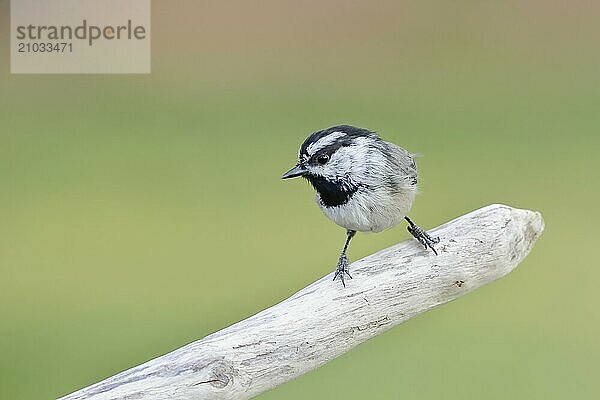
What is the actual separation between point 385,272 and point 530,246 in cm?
30

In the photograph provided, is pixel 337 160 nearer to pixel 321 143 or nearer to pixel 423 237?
pixel 321 143

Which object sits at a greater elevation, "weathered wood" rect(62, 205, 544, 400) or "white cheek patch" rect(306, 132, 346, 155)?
"white cheek patch" rect(306, 132, 346, 155)

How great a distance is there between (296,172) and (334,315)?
0.21 metres

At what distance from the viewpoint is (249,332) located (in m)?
1.15

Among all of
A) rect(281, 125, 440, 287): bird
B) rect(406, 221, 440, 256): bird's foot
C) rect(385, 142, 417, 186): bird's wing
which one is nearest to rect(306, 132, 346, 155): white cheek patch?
rect(281, 125, 440, 287): bird

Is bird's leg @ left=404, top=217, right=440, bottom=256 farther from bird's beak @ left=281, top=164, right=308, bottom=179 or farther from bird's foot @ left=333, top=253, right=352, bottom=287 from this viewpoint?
bird's beak @ left=281, top=164, right=308, bottom=179

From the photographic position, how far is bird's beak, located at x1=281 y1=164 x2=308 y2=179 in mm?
1130

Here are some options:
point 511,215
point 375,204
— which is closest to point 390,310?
point 375,204

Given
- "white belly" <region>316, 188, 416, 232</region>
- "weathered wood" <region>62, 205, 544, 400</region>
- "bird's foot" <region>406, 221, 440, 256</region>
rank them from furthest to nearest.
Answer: "bird's foot" <region>406, 221, 440, 256</region> → "white belly" <region>316, 188, 416, 232</region> → "weathered wood" <region>62, 205, 544, 400</region>

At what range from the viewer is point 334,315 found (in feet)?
3.95

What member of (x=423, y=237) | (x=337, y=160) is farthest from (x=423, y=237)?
(x=337, y=160)

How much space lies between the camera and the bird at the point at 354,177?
3.77ft

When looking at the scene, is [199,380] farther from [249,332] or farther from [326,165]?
[326,165]

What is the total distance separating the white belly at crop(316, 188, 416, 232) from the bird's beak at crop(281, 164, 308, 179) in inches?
3.2
